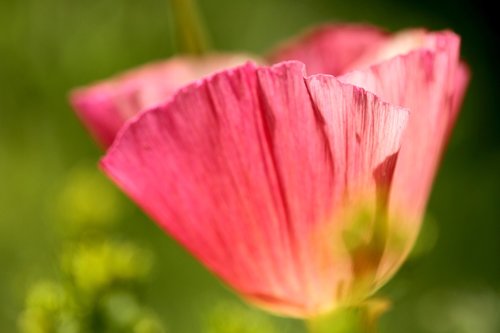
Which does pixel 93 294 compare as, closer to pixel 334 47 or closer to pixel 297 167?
pixel 297 167

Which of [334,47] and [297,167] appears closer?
[297,167]

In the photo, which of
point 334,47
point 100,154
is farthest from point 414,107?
point 100,154

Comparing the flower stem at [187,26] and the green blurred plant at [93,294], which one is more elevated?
the flower stem at [187,26]

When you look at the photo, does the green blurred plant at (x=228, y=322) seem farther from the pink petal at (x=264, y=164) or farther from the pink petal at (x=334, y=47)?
the pink petal at (x=334, y=47)

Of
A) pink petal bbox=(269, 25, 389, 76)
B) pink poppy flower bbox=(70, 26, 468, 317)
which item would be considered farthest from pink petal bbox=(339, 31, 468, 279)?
pink petal bbox=(269, 25, 389, 76)

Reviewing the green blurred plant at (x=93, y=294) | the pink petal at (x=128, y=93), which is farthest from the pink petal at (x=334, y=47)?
the green blurred plant at (x=93, y=294)

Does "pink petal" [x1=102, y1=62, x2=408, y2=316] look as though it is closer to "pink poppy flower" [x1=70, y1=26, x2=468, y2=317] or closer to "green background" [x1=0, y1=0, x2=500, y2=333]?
"pink poppy flower" [x1=70, y1=26, x2=468, y2=317]
